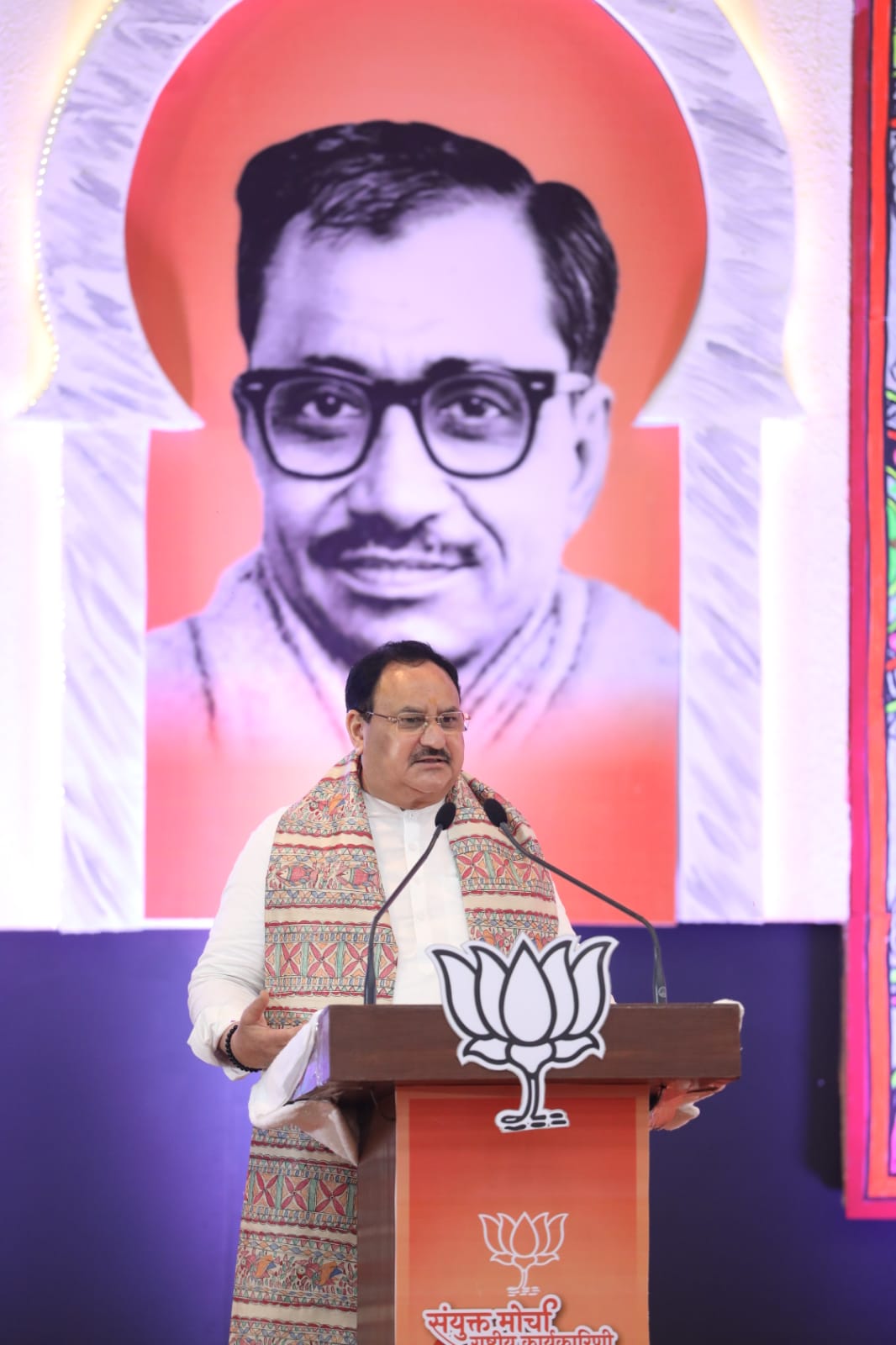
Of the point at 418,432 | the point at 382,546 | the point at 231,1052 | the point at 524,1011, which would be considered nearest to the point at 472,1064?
the point at 524,1011

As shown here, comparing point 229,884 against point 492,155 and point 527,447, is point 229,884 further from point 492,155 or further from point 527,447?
point 492,155

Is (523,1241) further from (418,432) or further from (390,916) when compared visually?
(418,432)

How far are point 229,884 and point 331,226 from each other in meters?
1.77

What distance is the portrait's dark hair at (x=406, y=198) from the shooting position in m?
3.98

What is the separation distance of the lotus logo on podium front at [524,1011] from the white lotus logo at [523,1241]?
5.3 inches

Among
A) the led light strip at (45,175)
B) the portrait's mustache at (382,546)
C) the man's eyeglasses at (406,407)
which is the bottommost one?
the portrait's mustache at (382,546)

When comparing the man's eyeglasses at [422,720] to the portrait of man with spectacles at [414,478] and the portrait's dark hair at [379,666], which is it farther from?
the portrait of man with spectacles at [414,478]

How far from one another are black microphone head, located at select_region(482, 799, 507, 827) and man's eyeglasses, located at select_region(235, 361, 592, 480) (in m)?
1.58

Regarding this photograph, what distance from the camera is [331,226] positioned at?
13.1 feet

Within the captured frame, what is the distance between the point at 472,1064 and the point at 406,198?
2632 mm

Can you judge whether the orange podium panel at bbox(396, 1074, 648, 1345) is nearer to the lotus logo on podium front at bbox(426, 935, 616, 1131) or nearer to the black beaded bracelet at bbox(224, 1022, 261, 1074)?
the lotus logo on podium front at bbox(426, 935, 616, 1131)

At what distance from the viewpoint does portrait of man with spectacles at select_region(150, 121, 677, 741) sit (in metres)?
3.92

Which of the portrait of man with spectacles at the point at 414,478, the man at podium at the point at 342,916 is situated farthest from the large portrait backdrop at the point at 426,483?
the man at podium at the point at 342,916

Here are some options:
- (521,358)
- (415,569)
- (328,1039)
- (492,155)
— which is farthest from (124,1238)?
(492,155)
